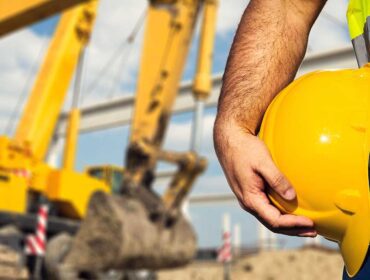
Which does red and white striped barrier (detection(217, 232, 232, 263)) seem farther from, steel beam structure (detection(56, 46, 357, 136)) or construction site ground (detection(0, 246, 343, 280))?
steel beam structure (detection(56, 46, 357, 136))

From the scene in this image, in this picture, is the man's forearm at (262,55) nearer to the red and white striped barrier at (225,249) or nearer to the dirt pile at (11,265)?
the dirt pile at (11,265)

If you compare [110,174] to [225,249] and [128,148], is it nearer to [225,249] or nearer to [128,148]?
[225,249]


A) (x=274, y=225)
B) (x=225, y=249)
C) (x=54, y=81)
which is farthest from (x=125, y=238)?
(x=225, y=249)

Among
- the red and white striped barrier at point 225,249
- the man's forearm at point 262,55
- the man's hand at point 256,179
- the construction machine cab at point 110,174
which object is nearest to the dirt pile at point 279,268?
the red and white striped barrier at point 225,249

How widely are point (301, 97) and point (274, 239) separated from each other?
15.5m

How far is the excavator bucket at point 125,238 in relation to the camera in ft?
17.4

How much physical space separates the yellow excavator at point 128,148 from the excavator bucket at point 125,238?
0.01 m

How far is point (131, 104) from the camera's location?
1839 cm

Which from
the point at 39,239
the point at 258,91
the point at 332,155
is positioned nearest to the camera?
the point at 332,155

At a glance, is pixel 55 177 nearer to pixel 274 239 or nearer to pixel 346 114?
pixel 346 114

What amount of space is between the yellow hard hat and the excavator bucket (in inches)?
169

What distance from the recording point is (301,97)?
1.11m

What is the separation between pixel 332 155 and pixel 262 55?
0.37m

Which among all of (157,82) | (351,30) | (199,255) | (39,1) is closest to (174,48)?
(157,82)
